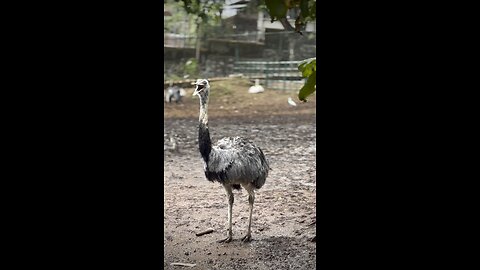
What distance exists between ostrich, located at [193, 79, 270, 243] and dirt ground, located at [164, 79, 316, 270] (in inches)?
3.1

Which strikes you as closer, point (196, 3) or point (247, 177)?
point (247, 177)

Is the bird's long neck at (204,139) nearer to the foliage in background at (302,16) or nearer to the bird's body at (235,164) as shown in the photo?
the bird's body at (235,164)

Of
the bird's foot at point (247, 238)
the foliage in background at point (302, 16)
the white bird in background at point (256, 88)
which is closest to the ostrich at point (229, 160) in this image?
→ the bird's foot at point (247, 238)

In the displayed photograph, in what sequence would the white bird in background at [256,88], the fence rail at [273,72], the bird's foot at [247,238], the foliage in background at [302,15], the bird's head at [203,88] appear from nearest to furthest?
the foliage in background at [302,15] < the bird's foot at [247,238] < the bird's head at [203,88] < the fence rail at [273,72] < the white bird in background at [256,88]

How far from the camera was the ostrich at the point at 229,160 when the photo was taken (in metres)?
1.82

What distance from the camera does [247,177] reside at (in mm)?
1849

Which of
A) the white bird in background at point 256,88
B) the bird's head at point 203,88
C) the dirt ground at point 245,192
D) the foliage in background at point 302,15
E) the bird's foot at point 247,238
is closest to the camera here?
the foliage in background at point 302,15

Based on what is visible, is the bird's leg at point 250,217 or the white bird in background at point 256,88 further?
the white bird in background at point 256,88

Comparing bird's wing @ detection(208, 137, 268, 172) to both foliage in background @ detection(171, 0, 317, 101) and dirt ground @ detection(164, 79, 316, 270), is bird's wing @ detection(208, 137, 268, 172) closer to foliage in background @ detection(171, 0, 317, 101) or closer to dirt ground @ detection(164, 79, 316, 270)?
dirt ground @ detection(164, 79, 316, 270)

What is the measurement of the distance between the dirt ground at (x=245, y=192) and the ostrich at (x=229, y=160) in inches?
3.1
